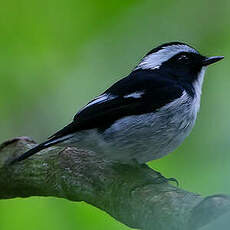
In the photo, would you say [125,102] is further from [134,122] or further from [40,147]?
[40,147]

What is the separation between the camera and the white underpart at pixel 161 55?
451 cm

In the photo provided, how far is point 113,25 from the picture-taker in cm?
456

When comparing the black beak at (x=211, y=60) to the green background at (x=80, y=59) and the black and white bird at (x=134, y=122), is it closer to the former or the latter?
the green background at (x=80, y=59)

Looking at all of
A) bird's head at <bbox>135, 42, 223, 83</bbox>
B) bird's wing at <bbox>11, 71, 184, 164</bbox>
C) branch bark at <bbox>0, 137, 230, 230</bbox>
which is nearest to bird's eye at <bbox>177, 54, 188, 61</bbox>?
bird's head at <bbox>135, 42, 223, 83</bbox>

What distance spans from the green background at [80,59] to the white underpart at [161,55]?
31 centimetres

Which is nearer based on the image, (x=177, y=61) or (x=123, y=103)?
(x=123, y=103)

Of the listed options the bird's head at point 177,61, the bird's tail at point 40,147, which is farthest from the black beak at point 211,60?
the bird's tail at point 40,147

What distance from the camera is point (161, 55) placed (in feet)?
15.0

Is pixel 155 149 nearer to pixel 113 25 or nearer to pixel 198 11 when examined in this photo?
pixel 113 25

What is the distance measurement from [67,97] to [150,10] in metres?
1.30

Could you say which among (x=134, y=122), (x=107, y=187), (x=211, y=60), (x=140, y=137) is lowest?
(x=107, y=187)

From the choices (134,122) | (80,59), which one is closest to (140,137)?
(134,122)

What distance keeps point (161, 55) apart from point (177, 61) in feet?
0.50

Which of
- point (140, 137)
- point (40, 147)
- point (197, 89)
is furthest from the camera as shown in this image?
point (197, 89)
